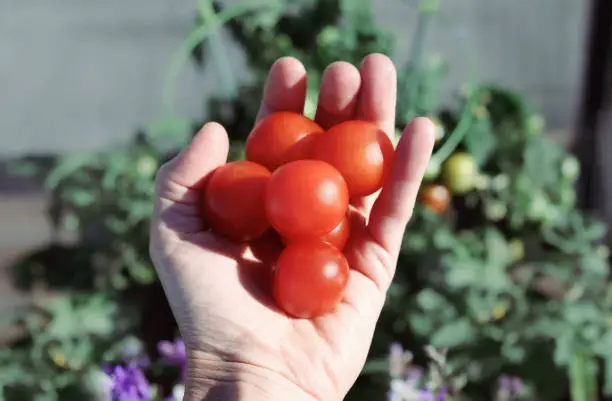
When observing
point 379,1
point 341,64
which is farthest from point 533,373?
point 379,1

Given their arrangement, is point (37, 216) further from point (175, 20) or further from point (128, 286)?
point (175, 20)

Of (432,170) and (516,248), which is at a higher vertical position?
(432,170)

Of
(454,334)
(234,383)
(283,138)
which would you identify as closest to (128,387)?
(234,383)

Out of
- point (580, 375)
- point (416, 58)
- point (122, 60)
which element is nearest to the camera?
point (580, 375)

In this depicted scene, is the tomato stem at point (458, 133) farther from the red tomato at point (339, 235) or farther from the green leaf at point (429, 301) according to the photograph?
the red tomato at point (339, 235)

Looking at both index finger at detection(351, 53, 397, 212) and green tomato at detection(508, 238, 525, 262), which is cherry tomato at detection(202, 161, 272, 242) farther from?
green tomato at detection(508, 238, 525, 262)

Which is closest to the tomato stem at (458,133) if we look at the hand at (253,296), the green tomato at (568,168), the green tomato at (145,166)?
the green tomato at (568,168)

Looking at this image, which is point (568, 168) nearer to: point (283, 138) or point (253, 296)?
point (283, 138)
